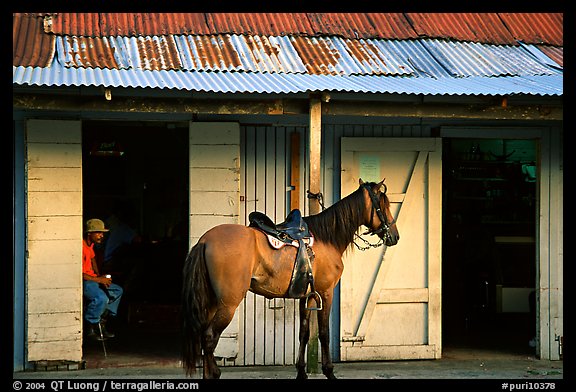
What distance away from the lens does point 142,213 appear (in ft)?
42.3

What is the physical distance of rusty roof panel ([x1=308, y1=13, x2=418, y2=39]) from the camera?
10.1 meters

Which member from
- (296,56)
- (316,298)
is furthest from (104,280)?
(296,56)

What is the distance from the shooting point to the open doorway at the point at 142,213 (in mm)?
10602

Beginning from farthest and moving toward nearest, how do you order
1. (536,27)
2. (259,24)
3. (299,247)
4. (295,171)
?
(536,27)
(259,24)
(295,171)
(299,247)

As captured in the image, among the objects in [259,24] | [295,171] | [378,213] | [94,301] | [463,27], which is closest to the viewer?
[378,213]

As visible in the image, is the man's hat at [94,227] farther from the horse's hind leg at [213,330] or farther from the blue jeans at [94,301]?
the horse's hind leg at [213,330]

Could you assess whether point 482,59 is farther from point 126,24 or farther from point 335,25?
point 126,24

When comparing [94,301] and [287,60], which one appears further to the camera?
[287,60]

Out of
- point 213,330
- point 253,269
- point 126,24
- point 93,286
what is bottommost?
point 213,330

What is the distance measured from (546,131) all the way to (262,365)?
4.01 m

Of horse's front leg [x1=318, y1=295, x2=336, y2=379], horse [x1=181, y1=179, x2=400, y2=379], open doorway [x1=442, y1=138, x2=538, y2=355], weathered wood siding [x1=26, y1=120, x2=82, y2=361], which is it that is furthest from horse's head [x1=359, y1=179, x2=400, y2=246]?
open doorway [x1=442, y1=138, x2=538, y2=355]

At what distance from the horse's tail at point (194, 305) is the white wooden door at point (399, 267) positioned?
240 centimetres

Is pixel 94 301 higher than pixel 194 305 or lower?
lower

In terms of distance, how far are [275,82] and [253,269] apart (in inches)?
74.6
